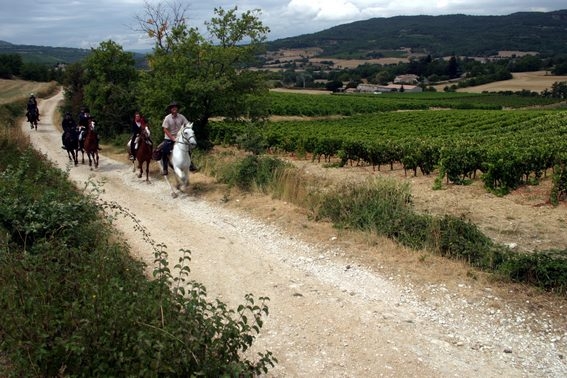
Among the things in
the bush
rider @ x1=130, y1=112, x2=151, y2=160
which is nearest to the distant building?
rider @ x1=130, y1=112, x2=151, y2=160

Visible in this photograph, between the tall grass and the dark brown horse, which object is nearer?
the tall grass

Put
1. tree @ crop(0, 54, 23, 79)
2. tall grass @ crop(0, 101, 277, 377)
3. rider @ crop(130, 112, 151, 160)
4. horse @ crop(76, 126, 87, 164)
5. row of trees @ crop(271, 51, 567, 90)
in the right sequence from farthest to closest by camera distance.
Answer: row of trees @ crop(271, 51, 567, 90) → tree @ crop(0, 54, 23, 79) → horse @ crop(76, 126, 87, 164) → rider @ crop(130, 112, 151, 160) → tall grass @ crop(0, 101, 277, 377)

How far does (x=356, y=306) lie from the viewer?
6508 millimetres

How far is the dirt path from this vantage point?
5.25 meters

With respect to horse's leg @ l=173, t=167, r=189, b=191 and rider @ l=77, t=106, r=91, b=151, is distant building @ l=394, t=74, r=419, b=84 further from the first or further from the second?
horse's leg @ l=173, t=167, r=189, b=191

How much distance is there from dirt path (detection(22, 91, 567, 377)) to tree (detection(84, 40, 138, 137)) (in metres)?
16.5

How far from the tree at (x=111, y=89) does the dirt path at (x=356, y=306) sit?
16.5m

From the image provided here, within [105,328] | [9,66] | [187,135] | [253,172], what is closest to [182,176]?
[187,135]

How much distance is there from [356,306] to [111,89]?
2196 centimetres

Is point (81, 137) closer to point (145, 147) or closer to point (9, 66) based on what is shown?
point (145, 147)

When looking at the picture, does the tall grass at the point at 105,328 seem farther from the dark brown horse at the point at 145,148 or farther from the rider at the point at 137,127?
the rider at the point at 137,127

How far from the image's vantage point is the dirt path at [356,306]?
5.25m

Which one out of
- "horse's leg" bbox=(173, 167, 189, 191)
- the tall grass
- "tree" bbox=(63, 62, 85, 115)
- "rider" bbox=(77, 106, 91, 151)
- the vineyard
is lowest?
the vineyard

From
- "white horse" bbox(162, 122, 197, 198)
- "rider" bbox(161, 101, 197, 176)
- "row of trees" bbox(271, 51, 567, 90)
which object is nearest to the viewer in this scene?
"white horse" bbox(162, 122, 197, 198)
